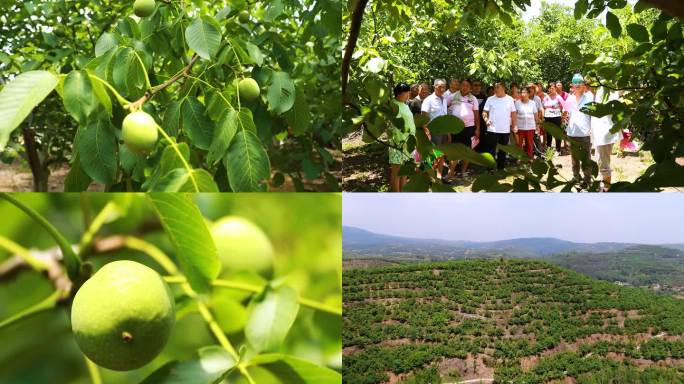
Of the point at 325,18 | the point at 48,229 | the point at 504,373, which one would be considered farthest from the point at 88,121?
the point at 504,373

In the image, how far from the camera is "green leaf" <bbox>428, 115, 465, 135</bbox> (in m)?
1.11

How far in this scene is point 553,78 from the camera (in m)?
2.84

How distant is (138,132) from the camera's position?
30.8 inches

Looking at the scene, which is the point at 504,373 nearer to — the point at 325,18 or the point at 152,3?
the point at 325,18

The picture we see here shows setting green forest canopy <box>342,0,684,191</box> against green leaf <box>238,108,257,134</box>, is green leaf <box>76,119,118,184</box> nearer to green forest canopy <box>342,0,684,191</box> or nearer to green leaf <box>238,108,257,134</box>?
green leaf <box>238,108,257,134</box>

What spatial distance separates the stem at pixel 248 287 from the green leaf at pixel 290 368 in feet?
0.31

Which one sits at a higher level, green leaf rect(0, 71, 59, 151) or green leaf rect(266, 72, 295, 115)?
green leaf rect(266, 72, 295, 115)

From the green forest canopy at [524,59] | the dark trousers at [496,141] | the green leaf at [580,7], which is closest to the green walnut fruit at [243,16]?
the green forest canopy at [524,59]

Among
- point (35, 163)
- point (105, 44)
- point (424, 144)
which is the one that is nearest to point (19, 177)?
point (35, 163)

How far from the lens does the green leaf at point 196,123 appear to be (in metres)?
0.95

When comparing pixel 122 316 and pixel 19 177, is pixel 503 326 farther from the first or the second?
pixel 19 177

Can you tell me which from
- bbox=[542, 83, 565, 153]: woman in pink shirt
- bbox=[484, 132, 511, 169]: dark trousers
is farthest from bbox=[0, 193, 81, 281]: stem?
bbox=[542, 83, 565, 153]: woman in pink shirt

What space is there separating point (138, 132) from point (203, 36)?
8.8 inches

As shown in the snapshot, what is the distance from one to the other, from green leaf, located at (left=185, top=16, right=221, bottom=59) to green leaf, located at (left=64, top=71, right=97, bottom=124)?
0.19 m
